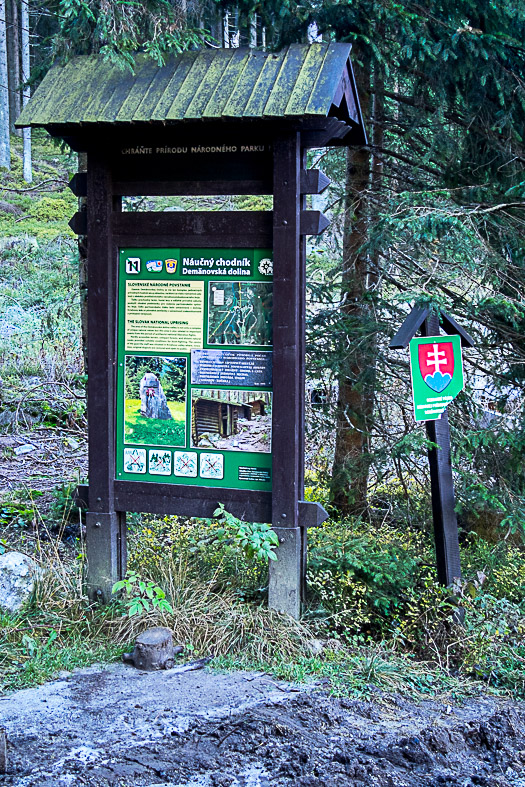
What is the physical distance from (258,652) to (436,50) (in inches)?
193

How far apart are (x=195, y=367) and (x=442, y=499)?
79.4 inches

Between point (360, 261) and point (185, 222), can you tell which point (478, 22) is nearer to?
point (360, 261)

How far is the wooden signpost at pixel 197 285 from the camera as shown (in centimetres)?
500

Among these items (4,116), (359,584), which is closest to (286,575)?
(359,584)

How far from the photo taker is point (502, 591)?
5.84m

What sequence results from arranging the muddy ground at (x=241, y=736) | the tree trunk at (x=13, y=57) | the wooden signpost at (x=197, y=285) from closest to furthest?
the muddy ground at (x=241, y=736)
the wooden signpost at (x=197, y=285)
the tree trunk at (x=13, y=57)

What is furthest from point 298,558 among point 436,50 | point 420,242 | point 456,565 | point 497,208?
point 436,50

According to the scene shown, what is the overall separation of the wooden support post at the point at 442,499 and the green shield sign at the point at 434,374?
9cm

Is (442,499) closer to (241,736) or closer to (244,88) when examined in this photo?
(241,736)

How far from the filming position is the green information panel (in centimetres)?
522

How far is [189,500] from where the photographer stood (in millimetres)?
5375

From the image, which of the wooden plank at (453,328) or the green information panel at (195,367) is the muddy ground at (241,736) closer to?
the green information panel at (195,367)

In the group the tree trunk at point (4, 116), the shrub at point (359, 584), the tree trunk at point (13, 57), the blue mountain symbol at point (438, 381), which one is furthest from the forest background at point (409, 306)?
the tree trunk at point (13, 57)

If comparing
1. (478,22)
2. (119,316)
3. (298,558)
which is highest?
(478,22)
